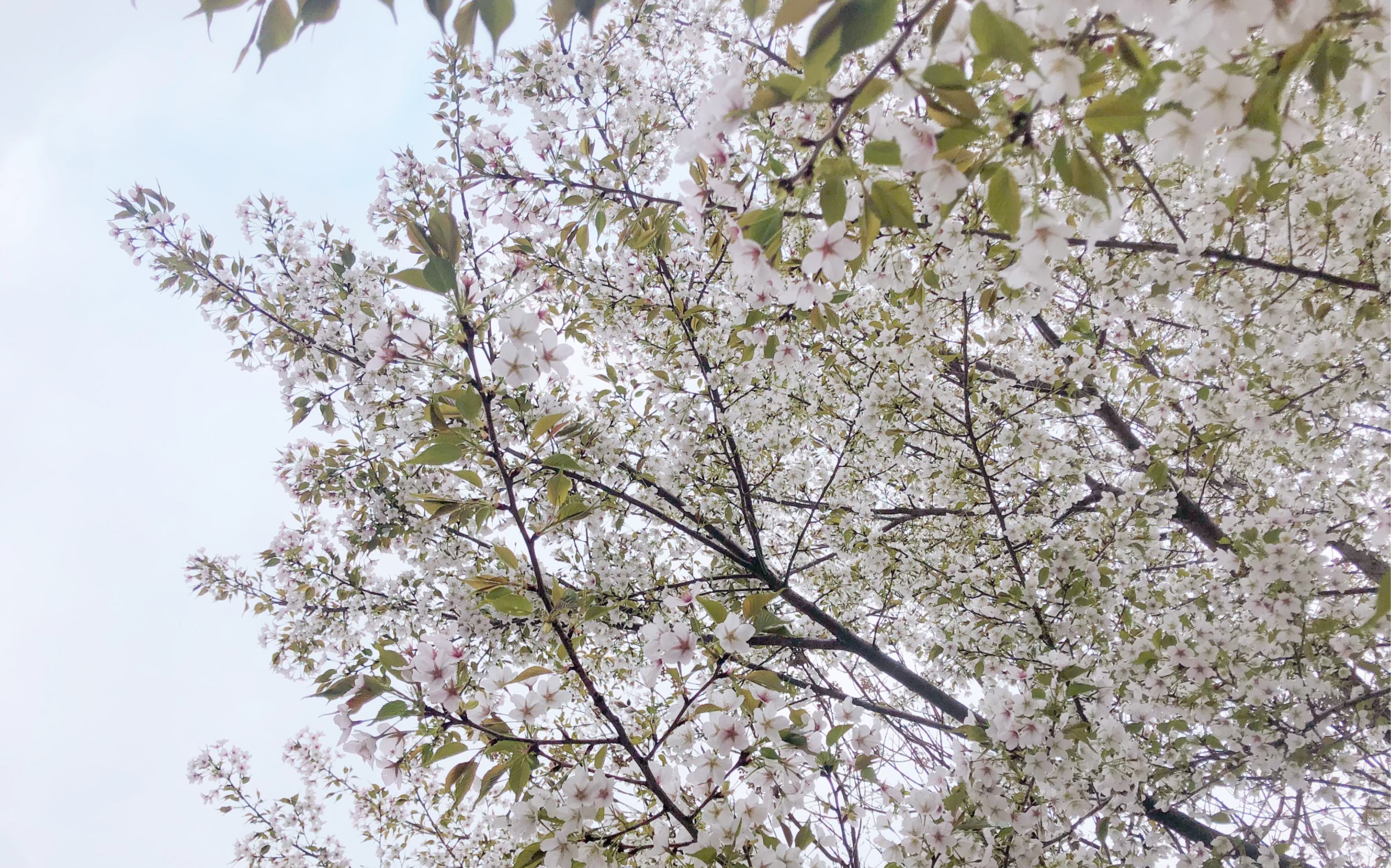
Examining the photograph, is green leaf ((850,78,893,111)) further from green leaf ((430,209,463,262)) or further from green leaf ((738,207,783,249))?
green leaf ((430,209,463,262))

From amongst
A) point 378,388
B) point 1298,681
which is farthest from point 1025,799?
point 378,388

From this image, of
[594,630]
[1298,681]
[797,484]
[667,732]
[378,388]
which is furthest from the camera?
[797,484]

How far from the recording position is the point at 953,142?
88 centimetres

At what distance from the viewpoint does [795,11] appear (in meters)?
0.75

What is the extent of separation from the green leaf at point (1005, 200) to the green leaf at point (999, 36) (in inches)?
7.3

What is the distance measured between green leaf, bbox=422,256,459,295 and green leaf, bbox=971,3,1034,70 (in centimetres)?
83

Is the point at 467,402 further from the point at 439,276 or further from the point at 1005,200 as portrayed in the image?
the point at 1005,200

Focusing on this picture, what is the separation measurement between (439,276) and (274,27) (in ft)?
1.30

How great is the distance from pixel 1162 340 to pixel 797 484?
111 inches

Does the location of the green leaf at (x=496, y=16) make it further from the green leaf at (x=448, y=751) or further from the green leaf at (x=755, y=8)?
the green leaf at (x=448, y=751)

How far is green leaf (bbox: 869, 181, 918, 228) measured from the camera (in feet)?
3.20

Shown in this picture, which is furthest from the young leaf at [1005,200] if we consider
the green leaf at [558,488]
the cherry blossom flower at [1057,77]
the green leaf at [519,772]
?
the green leaf at [519,772]

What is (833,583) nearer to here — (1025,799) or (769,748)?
(1025,799)

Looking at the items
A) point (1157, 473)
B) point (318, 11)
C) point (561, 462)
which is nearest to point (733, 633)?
point (561, 462)
